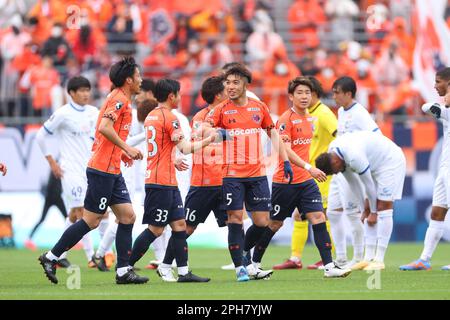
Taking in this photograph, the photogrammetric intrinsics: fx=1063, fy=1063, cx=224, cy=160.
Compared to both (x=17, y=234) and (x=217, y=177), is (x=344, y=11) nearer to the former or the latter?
(x=17, y=234)

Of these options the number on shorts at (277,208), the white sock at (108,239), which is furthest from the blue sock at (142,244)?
the white sock at (108,239)

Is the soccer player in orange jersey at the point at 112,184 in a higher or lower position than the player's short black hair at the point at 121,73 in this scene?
lower

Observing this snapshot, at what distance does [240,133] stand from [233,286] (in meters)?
1.82

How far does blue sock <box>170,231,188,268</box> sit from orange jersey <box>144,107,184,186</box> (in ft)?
1.94

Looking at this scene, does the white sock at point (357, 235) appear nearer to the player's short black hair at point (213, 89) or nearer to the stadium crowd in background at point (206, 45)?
the player's short black hair at point (213, 89)

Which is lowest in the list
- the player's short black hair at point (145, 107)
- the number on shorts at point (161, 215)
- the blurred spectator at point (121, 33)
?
the number on shorts at point (161, 215)

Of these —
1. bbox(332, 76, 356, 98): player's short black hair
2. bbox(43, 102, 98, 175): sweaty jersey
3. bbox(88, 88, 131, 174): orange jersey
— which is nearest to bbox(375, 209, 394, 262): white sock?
bbox(332, 76, 356, 98): player's short black hair

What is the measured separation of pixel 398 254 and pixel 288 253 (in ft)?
6.23

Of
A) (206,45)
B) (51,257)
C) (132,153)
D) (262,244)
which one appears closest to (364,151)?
(262,244)

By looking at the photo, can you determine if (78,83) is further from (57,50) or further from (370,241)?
(57,50)

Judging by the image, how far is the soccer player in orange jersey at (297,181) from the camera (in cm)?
1312

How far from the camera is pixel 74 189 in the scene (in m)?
15.5

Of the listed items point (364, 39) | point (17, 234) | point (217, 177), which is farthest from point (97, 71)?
point (217, 177)

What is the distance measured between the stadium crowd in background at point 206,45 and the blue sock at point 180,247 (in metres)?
10.0
